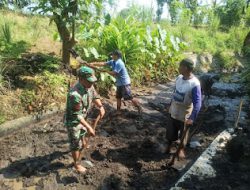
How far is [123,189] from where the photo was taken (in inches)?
164

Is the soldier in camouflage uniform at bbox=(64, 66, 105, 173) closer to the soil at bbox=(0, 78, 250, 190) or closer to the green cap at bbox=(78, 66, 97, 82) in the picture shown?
the green cap at bbox=(78, 66, 97, 82)

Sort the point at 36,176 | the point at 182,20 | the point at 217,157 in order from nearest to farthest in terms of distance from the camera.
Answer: the point at 36,176 → the point at 217,157 → the point at 182,20

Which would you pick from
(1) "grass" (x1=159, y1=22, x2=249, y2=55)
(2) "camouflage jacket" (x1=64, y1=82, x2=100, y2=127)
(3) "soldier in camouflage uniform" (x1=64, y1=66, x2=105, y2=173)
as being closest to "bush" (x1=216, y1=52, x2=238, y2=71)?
(1) "grass" (x1=159, y1=22, x2=249, y2=55)

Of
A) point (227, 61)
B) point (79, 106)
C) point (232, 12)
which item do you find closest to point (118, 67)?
point (79, 106)

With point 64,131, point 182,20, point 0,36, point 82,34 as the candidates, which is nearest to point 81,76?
point 64,131

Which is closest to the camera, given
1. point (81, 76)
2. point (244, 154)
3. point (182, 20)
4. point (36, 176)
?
point (81, 76)

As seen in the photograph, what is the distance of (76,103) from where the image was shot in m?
3.93

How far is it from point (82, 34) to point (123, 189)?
454 centimetres

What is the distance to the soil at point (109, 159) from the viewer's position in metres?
4.23

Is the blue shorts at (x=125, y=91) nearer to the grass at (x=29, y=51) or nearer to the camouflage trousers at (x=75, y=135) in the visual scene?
the grass at (x=29, y=51)

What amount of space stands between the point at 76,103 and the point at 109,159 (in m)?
1.37

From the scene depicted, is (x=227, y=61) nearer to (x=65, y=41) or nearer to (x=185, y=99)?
(x=65, y=41)

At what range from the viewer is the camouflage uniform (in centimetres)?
395

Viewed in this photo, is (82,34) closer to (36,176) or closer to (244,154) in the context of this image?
(36,176)
